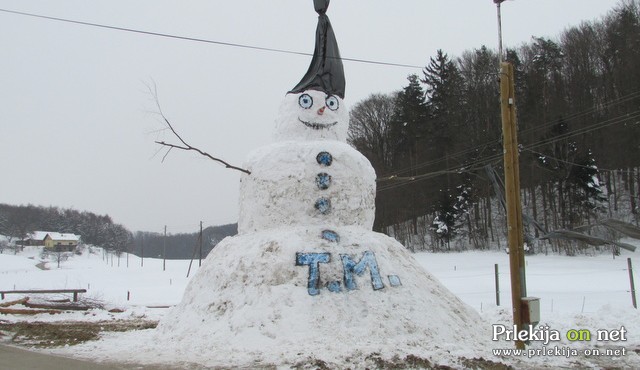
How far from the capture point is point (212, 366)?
691 centimetres

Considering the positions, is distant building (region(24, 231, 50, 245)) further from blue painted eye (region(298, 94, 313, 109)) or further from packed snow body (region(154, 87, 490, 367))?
blue painted eye (region(298, 94, 313, 109))

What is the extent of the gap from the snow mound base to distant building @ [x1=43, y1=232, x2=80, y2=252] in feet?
309

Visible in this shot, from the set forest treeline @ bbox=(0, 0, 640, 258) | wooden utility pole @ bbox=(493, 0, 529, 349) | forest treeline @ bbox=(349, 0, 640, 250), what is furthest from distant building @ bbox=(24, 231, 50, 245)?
wooden utility pole @ bbox=(493, 0, 529, 349)

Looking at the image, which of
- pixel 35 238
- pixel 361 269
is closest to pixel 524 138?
pixel 361 269

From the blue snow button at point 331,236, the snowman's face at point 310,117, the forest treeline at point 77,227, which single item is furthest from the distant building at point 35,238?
the blue snow button at point 331,236

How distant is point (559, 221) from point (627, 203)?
166 inches

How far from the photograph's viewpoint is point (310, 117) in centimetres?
995

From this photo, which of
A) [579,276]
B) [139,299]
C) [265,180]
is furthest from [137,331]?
[579,276]

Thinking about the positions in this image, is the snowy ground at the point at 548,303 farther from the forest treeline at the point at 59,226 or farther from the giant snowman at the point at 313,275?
the forest treeline at the point at 59,226

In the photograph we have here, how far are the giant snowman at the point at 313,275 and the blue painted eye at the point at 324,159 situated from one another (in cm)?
2

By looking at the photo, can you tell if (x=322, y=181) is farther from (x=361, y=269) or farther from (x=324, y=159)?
(x=361, y=269)

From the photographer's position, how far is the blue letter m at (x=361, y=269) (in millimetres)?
8364

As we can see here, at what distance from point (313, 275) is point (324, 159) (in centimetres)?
218

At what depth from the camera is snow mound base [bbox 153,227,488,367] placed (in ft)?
24.0
